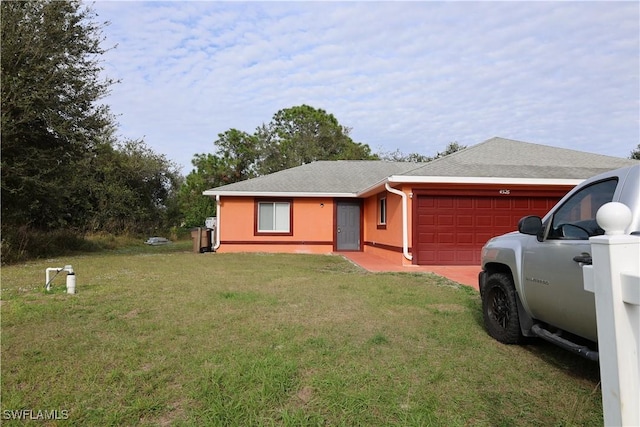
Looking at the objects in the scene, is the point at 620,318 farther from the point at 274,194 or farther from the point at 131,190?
the point at 131,190

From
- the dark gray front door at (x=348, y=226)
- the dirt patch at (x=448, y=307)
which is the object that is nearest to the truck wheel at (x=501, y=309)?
the dirt patch at (x=448, y=307)

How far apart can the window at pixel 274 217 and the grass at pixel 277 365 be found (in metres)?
10.4

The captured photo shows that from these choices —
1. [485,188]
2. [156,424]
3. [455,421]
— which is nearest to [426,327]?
[455,421]

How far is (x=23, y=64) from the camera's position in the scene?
11.7 meters

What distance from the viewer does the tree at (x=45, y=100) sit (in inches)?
451

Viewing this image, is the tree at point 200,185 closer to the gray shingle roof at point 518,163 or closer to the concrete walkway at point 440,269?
the concrete walkway at point 440,269

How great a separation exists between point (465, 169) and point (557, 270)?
30.4ft

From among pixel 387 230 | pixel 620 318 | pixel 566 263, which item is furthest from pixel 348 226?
pixel 620 318

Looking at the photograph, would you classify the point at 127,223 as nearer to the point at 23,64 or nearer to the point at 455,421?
the point at 23,64

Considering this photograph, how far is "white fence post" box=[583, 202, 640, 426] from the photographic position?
4.54 feet

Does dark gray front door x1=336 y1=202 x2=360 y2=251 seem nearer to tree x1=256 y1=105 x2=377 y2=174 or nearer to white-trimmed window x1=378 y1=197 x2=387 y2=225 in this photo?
white-trimmed window x1=378 y1=197 x2=387 y2=225

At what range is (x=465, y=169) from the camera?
486 inches

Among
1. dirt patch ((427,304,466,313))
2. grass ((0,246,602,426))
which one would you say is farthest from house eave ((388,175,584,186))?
dirt patch ((427,304,466,313))

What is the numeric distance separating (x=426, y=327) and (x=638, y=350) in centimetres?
380
